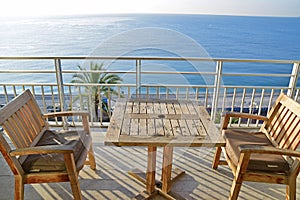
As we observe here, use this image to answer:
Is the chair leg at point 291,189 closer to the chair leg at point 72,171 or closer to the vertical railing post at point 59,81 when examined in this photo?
the chair leg at point 72,171

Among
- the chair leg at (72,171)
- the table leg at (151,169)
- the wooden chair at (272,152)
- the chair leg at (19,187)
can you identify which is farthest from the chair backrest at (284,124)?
the chair leg at (19,187)

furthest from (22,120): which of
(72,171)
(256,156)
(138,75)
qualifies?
(256,156)

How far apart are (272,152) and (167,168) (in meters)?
0.77

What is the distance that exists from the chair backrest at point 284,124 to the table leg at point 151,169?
0.99 metres

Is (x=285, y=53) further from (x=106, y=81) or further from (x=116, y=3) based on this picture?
(x=116, y=3)

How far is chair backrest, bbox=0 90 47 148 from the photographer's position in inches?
60.5

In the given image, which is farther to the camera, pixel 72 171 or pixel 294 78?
pixel 294 78

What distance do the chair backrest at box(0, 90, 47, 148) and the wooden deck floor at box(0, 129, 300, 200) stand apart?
51 cm

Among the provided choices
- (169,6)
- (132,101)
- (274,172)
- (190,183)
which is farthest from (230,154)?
(169,6)

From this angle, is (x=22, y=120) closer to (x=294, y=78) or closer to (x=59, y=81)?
(x=59, y=81)

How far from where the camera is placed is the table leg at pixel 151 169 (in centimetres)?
175

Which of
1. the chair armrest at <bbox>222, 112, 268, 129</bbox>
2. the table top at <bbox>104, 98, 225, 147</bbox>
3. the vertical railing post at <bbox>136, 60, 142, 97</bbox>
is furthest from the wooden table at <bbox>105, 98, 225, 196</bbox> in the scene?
the vertical railing post at <bbox>136, 60, 142, 97</bbox>

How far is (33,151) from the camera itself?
1.44 meters

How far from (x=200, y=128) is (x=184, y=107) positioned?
0.45m
